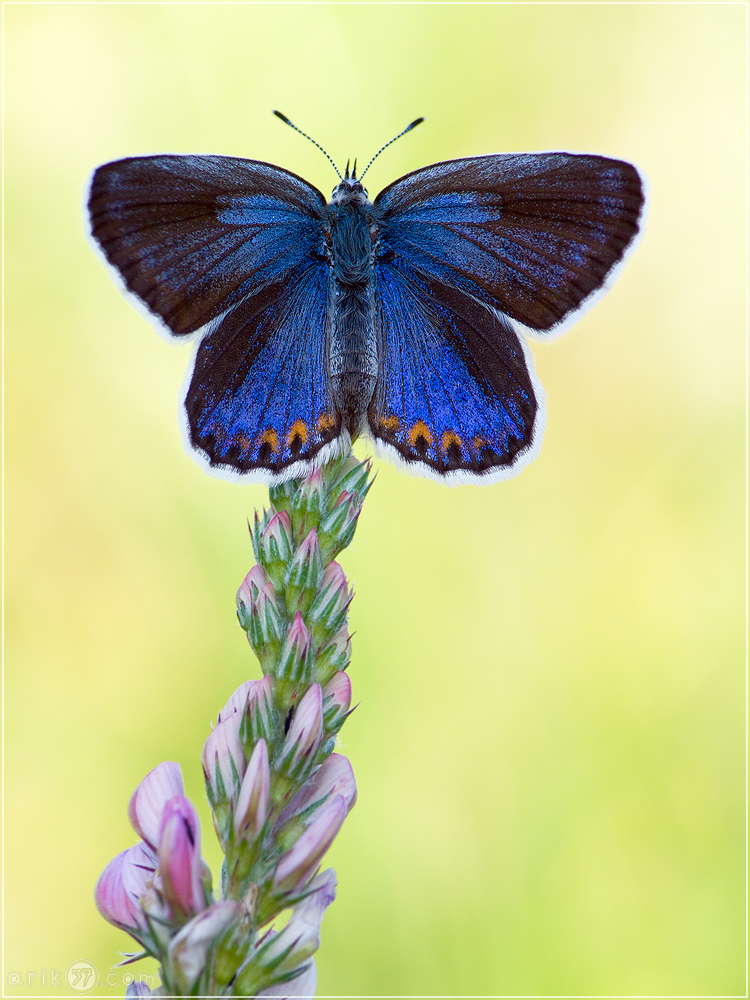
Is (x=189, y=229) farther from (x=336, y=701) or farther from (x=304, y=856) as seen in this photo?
(x=304, y=856)

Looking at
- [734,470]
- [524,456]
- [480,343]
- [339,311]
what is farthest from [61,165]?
[734,470]

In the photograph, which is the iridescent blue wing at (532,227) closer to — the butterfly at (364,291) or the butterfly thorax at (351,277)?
the butterfly at (364,291)

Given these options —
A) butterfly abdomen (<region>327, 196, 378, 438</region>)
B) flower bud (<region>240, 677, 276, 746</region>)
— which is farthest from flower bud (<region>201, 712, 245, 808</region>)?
butterfly abdomen (<region>327, 196, 378, 438</region>)

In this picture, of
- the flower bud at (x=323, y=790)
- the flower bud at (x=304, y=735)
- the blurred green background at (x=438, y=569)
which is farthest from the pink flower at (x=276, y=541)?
the blurred green background at (x=438, y=569)

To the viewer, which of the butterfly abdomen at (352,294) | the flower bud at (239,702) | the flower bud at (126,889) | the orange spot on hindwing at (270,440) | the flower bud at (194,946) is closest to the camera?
the flower bud at (194,946)

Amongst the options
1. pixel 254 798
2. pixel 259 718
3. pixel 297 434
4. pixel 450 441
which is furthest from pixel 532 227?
pixel 254 798

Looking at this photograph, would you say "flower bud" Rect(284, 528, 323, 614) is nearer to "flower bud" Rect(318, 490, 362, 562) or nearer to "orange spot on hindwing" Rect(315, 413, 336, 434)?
"flower bud" Rect(318, 490, 362, 562)

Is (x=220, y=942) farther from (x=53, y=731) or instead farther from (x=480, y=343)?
(x=53, y=731)
